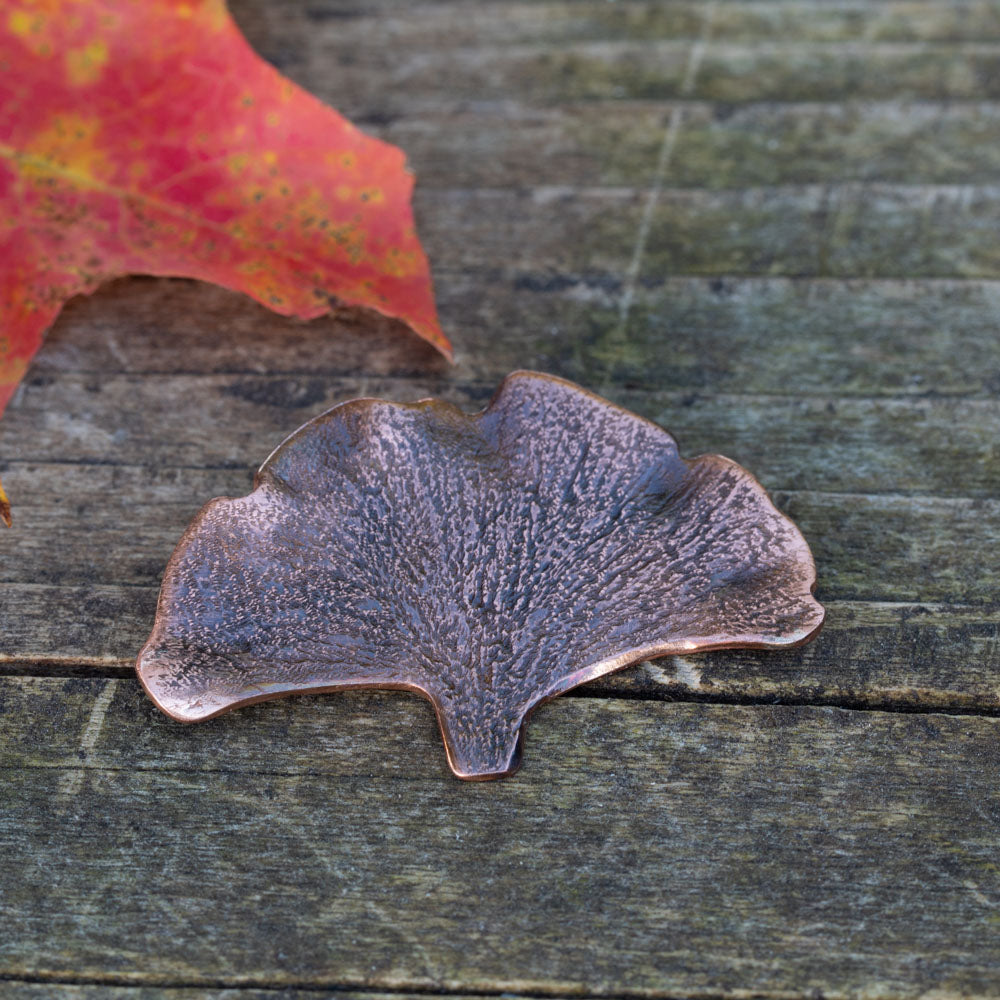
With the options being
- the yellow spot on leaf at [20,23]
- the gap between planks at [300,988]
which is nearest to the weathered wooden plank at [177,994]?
the gap between planks at [300,988]

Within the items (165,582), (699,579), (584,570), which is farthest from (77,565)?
(699,579)

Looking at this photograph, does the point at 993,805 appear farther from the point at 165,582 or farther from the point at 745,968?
the point at 165,582

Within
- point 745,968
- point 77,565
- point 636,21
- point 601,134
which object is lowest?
point 745,968

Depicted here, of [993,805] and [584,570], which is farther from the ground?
[584,570]

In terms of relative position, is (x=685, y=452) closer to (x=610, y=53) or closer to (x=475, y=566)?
(x=475, y=566)

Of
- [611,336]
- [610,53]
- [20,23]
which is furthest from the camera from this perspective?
[610,53]

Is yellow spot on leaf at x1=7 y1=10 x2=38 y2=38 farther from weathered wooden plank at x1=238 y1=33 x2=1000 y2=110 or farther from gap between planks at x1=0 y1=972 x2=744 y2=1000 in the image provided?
gap between planks at x1=0 y1=972 x2=744 y2=1000

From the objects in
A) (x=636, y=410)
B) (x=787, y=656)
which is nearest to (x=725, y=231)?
(x=636, y=410)

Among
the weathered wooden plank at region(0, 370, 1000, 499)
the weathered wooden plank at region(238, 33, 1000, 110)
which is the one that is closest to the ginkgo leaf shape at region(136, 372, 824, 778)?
the weathered wooden plank at region(0, 370, 1000, 499)
